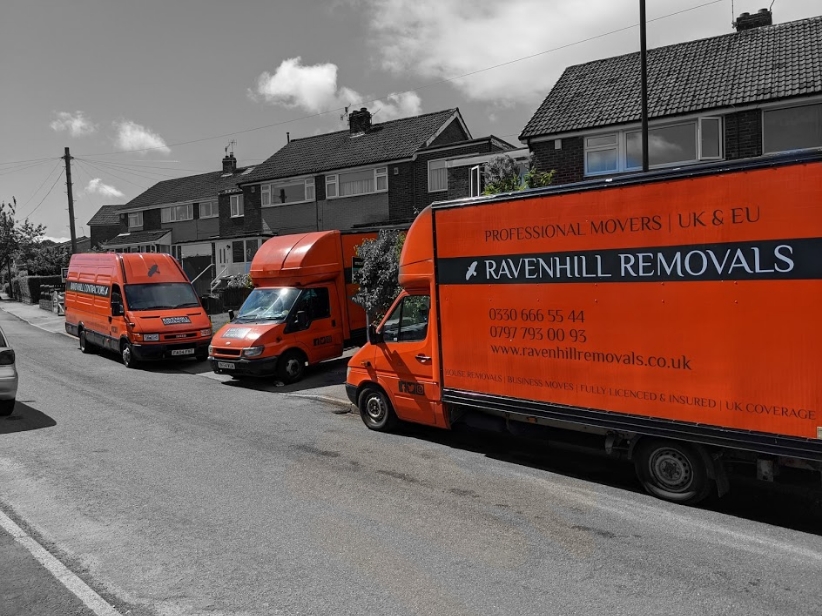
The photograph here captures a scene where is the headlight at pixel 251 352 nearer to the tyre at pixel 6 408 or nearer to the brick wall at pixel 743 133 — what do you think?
the tyre at pixel 6 408

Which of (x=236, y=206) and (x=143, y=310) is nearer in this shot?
(x=143, y=310)

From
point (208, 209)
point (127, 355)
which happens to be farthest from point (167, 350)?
point (208, 209)

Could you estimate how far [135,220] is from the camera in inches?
1916

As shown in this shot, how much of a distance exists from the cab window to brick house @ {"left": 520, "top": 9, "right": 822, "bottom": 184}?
11.2 meters

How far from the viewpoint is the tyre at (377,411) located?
9.05 meters

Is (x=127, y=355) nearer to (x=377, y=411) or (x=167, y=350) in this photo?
(x=167, y=350)

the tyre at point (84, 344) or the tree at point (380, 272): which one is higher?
the tree at point (380, 272)

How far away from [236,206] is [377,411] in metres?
30.3

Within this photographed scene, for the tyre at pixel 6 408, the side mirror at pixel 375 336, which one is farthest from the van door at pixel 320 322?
the tyre at pixel 6 408

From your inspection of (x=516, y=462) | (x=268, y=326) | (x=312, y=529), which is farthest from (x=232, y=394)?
(x=312, y=529)

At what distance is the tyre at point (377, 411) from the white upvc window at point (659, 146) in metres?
11.6

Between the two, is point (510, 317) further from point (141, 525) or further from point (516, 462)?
point (141, 525)

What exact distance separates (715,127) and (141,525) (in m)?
16.4

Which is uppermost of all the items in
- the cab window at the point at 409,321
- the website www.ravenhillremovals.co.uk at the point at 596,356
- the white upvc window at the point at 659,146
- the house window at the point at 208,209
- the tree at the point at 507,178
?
the house window at the point at 208,209
